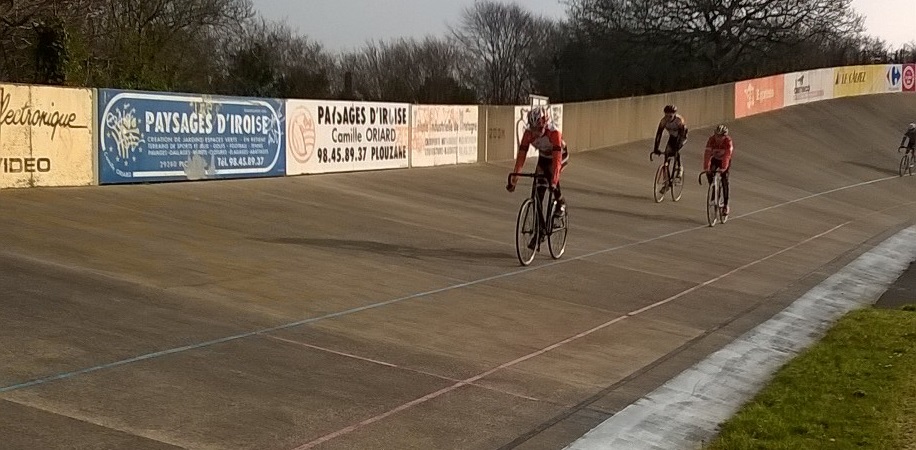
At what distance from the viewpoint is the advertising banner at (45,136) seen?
15219 millimetres

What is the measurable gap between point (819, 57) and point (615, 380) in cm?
5922

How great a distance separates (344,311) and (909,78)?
60.6m

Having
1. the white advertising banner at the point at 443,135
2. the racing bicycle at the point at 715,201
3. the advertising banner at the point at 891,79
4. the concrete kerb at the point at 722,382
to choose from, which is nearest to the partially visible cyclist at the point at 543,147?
the concrete kerb at the point at 722,382

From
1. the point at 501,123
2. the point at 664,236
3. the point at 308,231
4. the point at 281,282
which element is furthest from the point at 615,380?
the point at 501,123

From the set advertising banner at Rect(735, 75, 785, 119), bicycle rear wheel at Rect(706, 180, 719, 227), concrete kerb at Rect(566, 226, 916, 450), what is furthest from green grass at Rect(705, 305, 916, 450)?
advertising banner at Rect(735, 75, 785, 119)

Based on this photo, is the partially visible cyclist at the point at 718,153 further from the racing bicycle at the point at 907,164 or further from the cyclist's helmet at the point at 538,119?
the racing bicycle at the point at 907,164

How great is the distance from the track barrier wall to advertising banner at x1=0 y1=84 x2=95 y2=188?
0.05 ft

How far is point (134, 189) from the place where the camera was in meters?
16.9

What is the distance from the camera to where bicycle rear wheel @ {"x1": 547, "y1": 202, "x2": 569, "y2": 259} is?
14.0 meters

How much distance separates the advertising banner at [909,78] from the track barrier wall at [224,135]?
113ft

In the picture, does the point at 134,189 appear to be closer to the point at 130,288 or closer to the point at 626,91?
the point at 130,288

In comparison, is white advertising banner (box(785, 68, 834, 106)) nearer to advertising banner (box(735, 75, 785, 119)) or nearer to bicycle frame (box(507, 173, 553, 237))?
advertising banner (box(735, 75, 785, 119))

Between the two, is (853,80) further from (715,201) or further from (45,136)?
(45,136)

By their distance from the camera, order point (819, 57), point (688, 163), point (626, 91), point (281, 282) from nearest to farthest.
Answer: point (281, 282) < point (688, 163) < point (626, 91) < point (819, 57)
